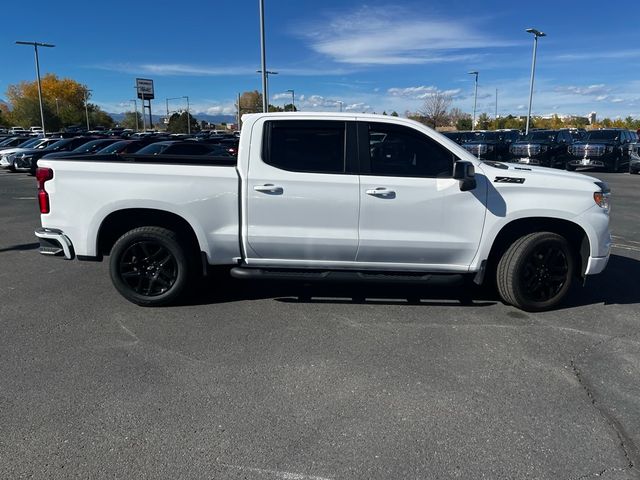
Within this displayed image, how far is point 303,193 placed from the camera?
4.68m

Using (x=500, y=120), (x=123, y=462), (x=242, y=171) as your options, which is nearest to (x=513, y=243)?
(x=242, y=171)

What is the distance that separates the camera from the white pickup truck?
471 centimetres

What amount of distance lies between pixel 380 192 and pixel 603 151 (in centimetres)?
2188

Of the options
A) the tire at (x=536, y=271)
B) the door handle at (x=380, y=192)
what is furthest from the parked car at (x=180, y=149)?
the tire at (x=536, y=271)

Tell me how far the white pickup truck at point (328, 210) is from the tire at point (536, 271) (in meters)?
0.01

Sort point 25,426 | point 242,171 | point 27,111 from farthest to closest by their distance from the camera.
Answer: point 27,111 < point 242,171 < point 25,426

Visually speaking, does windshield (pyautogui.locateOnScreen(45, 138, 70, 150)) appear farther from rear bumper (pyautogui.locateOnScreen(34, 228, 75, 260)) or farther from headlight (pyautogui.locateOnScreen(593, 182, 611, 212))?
headlight (pyautogui.locateOnScreen(593, 182, 611, 212))

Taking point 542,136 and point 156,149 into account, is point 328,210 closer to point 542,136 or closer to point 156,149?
point 156,149

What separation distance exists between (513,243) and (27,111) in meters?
96.1

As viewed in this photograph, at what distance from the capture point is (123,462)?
272cm

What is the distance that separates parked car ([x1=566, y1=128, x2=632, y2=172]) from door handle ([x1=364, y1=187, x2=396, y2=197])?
21.6m

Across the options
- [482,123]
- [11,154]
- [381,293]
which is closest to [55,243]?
[381,293]

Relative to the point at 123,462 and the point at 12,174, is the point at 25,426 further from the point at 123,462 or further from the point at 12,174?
the point at 12,174

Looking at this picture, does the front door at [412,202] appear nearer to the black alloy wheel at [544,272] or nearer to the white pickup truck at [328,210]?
the white pickup truck at [328,210]
